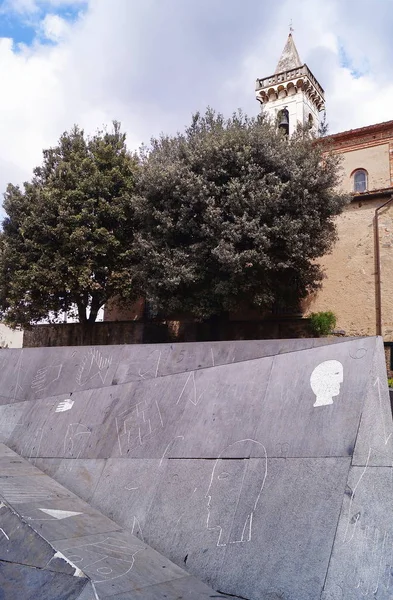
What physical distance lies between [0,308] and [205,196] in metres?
9.70

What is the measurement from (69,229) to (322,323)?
9398 mm

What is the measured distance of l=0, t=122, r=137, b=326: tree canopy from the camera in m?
16.3

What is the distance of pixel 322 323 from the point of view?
17.4 m

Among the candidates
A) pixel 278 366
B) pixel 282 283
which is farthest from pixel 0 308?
pixel 278 366

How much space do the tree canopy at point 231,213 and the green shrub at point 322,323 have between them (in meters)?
2.70

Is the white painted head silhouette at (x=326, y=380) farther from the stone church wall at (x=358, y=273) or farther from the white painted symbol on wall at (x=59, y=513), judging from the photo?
the stone church wall at (x=358, y=273)

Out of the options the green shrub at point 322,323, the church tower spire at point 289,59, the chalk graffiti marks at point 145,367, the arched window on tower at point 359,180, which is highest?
the church tower spire at point 289,59

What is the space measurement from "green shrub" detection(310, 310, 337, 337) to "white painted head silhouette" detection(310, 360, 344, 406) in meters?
13.1

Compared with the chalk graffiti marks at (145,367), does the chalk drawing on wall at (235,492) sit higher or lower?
lower

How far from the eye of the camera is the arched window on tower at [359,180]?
22.8m

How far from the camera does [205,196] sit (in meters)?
14.2

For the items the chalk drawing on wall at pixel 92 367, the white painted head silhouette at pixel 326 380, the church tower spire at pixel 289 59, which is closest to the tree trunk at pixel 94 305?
the chalk drawing on wall at pixel 92 367

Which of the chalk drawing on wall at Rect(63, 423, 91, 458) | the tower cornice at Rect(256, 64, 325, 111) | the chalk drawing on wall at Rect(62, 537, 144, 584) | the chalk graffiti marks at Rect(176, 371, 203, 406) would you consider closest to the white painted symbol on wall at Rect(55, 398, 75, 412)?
the chalk drawing on wall at Rect(63, 423, 91, 458)

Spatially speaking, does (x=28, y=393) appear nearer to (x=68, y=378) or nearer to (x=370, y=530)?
(x=68, y=378)
